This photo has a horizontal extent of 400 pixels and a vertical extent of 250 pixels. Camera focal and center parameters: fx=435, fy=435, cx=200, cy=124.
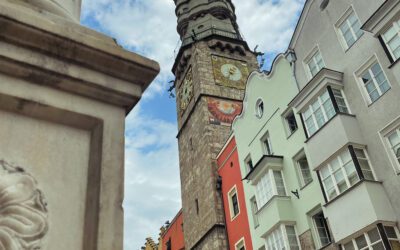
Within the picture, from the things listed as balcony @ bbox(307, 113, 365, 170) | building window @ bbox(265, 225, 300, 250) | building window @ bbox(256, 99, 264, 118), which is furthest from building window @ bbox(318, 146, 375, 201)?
building window @ bbox(256, 99, 264, 118)

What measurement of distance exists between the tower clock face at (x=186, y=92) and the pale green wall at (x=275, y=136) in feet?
39.9

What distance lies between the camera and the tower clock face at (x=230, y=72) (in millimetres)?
33959

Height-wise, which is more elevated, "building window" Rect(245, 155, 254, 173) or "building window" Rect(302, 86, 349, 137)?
"building window" Rect(245, 155, 254, 173)

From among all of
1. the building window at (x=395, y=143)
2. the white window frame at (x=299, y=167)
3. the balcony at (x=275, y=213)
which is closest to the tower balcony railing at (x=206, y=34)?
the white window frame at (x=299, y=167)

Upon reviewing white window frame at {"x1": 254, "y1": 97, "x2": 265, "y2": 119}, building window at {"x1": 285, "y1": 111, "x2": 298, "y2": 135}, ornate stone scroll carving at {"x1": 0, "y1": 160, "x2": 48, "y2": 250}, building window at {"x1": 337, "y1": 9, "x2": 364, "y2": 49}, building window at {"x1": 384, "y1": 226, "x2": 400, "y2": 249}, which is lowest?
ornate stone scroll carving at {"x1": 0, "y1": 160, "x2": 48, "y2": 250}

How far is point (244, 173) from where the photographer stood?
2208 centimetres

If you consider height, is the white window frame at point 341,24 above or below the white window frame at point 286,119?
above

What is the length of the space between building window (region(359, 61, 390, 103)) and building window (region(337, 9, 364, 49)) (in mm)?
1415

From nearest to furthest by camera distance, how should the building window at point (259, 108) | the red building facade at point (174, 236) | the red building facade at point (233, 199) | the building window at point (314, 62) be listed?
1. the building window at point (314, 62)
2. the building window at point (259, 108)
3. the red building facade at point (233, 199)
4. the red building facade at point (174, 236)

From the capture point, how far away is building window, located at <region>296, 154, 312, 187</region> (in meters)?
17.1

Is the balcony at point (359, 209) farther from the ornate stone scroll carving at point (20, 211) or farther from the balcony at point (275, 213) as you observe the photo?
the ornate stone scroll carving at point (20, 211)

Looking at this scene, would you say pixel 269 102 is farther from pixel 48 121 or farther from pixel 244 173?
pixel 48 121

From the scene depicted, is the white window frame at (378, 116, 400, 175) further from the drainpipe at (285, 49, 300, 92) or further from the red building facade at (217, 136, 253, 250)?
the red building facade at (217, 136, 253, 250)

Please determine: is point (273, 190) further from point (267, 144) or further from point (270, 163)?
point (267, 144)
